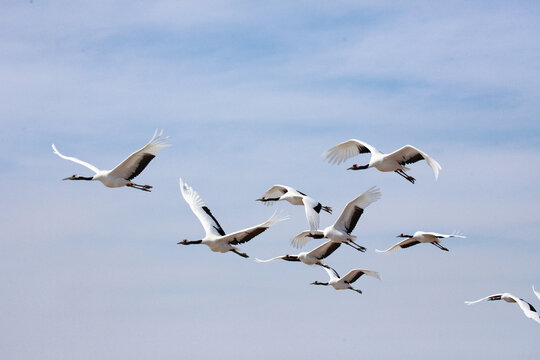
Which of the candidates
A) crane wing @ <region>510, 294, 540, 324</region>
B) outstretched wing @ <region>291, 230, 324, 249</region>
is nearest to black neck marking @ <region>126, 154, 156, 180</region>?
outstretched wing @ <region>291, 230, 324, 249</region>

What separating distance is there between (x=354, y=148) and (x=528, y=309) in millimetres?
8822

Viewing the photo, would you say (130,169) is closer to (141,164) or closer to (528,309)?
(141,164)

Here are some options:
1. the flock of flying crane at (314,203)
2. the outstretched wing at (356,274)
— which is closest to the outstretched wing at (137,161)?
the flock of flying crane at (314,203)

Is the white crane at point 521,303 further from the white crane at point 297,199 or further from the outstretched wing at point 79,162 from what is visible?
the outstretched wing at point 79,162

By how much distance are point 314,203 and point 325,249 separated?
415 cm

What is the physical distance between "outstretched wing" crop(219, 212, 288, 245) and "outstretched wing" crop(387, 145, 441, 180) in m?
5.02

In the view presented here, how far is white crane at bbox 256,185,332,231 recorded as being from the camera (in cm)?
3838

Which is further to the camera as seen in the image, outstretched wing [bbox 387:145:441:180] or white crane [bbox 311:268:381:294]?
white crane [bbox 311:268:381:294]

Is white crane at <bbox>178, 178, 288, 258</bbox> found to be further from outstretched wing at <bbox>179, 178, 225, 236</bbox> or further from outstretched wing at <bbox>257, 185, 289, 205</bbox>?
outstretched wing at <bbox>257, 185, 289, 205</bbox>

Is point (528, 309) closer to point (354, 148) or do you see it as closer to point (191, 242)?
point (354, 148)

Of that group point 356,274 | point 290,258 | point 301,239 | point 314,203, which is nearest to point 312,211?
point 314,203

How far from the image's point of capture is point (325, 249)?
43.3m

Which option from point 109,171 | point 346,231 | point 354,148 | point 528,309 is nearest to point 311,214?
point 346,231

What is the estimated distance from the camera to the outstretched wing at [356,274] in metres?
43.4
